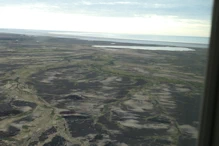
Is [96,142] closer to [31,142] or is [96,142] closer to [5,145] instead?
[31,142]

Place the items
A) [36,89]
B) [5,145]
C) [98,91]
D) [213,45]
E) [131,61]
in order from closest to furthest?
1. [213,45]
2. [5,145]
3. [36,89]
4. [98,91]
5. [131,61]

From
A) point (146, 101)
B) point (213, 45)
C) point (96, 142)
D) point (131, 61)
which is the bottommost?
point (96, 142)

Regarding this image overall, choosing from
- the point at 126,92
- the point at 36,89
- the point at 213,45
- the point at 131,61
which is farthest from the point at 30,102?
the point at 213,45

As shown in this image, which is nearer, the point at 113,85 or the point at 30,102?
the point at 30,102

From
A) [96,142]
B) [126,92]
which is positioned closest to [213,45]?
[96,142]

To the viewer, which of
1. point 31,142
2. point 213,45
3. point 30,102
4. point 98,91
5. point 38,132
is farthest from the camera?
point 98,91

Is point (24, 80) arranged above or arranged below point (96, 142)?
above
